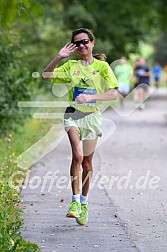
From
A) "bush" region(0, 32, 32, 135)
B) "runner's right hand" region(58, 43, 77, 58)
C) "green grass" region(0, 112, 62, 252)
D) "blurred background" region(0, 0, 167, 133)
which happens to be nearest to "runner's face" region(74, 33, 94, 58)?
"runner's right hand" region(58, 43, 77, 58)

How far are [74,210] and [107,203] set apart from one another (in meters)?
1.65

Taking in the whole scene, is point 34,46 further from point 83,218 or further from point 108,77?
point 83,218

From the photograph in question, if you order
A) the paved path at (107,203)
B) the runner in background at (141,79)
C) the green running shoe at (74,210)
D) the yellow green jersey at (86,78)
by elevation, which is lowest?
the runner in background at (141,79)

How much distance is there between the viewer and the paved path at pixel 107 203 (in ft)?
27.1

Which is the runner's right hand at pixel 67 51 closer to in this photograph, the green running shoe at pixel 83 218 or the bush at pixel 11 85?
the green running shoe at pixel 83 218

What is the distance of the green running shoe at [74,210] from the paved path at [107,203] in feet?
0.37

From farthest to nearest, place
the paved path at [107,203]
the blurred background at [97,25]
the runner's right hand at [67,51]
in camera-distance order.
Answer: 1. the blurred background at [97,25]
2. the runner's right hand at [67,51]
3. the paved path at [107,203]

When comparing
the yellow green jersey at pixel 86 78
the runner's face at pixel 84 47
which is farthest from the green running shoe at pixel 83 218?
the runner's face at pixel 84 47

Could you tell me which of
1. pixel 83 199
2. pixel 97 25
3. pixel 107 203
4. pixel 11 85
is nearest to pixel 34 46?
pixel 97 25

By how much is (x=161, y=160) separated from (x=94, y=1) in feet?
81.7

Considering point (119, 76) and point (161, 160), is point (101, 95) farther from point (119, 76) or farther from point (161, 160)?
point (119, 76)

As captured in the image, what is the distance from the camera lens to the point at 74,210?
9156mm

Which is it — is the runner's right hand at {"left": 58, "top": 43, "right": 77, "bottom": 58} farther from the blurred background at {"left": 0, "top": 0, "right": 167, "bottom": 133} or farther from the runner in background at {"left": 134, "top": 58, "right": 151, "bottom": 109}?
the runner in background at {"left": 134, "top": 58, "right": 151, "bottom": 109}

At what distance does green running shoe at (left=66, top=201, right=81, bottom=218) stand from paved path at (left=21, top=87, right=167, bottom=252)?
114mm
